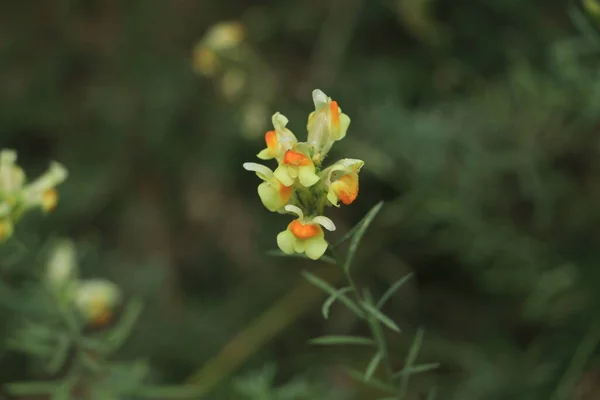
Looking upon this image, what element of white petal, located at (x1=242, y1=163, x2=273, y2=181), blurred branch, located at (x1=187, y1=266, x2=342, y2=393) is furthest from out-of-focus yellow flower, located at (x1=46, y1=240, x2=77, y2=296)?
white petal, located at (x1=242, y1=163, x2=273, y2=181)

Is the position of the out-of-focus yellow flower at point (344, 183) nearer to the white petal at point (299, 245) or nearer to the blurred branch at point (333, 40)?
the white petal at point (299, 245)

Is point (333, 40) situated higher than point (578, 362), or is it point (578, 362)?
point (333, 40)

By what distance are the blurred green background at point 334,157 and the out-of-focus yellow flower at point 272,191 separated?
22.3 inches

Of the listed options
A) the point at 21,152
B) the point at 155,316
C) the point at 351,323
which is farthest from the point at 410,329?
the point at 21,152

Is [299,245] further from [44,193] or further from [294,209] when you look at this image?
[44,193]

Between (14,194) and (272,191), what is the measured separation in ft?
1.70

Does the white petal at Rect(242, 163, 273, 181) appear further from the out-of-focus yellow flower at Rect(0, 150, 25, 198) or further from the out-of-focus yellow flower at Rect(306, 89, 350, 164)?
the out-of-focus yellow flower at Rect(0, 150, 25, 198)

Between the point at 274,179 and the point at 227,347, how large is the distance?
3.30 ft

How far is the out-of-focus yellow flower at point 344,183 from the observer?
2.78ft

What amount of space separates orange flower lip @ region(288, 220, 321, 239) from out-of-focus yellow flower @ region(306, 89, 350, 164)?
0.28ft

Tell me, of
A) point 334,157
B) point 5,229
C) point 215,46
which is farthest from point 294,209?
point 334,157

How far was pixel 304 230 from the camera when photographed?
33.3 inches

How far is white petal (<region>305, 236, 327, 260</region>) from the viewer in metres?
0.84

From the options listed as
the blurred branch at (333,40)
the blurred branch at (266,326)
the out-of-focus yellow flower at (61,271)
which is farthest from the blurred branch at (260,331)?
the blurred branch at (333,40)
